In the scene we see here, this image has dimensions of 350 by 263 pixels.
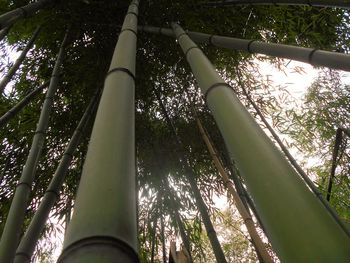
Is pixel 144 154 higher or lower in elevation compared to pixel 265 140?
higher

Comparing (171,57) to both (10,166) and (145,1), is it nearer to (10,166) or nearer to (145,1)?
(145,1)

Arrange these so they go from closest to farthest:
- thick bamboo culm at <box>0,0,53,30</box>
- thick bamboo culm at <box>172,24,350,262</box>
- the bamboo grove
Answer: thick bamboo culm at <box>172,24,350,262</box>
the bamboo grove
thick bamboo culm at <box>0,0,53,30</box>

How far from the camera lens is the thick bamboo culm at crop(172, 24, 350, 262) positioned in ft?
2.25

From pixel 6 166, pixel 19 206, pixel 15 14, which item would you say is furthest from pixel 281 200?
pixel 6 166

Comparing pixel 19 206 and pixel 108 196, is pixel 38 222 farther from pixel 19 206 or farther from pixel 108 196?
pixel 108 196

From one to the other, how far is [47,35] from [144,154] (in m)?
1.70

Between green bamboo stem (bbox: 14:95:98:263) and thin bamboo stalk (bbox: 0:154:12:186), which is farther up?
thin bamboo stalk (bbox: 0:154:12:186)

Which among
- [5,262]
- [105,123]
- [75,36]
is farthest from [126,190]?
[75,36]

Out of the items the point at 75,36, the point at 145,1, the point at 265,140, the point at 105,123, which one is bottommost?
the point at 265,140

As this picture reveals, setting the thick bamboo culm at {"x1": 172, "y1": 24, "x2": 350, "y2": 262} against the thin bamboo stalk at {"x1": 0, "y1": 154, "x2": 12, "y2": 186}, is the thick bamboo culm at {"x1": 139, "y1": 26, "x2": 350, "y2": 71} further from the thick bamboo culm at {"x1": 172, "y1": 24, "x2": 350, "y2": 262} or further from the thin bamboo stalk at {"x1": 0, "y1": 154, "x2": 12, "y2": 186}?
the thin bamboo stalk at {"x1": 0, "y1": 154, "x2": 12, "y2": 186}

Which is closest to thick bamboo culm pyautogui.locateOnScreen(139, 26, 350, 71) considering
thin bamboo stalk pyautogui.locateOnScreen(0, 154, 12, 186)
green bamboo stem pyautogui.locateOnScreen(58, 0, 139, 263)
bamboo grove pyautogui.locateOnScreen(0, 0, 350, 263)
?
bamboo grove pyautogui.locateOnScreen(0, 0, 350, 263)

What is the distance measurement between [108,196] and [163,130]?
359cm

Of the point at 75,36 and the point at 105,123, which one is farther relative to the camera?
the point at 75,36

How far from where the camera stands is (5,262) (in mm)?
1562
